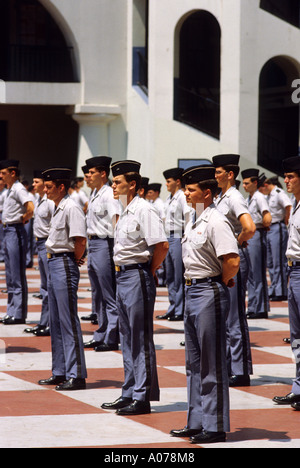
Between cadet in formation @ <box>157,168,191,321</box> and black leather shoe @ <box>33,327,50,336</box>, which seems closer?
black leather shoe @ <box>33,327,50,336</box>

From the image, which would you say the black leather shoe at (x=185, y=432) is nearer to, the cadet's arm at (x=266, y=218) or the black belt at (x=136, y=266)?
the black belt at (x=136, y=266)

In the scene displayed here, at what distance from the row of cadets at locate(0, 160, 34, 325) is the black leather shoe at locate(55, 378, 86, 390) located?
163 inches

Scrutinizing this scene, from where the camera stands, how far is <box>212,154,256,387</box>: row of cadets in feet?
29.3

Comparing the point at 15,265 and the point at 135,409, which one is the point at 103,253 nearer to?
the point at 15,265

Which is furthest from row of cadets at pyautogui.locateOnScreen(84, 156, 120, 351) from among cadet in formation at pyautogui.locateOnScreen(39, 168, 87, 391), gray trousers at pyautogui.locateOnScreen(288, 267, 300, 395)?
gray trousers at pyautogui.locateOnScreen(288, 267, 300, 395)

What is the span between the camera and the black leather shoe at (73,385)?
8.48m

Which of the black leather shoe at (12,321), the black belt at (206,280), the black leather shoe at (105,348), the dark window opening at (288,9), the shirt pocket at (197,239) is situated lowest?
the black leather shoe at (105,348)

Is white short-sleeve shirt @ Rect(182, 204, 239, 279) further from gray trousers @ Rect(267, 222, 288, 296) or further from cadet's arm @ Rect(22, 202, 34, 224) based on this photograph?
gray trousers @ Rect(267, 222, 288, 296)

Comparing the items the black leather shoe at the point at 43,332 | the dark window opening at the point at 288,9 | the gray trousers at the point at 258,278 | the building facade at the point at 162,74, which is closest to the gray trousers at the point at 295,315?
the black leather shoe at the point at 43,332

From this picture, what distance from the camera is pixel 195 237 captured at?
6.82 metres

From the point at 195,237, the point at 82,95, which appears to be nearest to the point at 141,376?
the point at 195,237

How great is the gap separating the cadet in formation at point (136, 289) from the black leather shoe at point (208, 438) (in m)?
1.03

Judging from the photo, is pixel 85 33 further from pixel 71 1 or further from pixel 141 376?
pixel 141 376

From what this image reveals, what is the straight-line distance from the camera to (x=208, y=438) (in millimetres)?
6625
